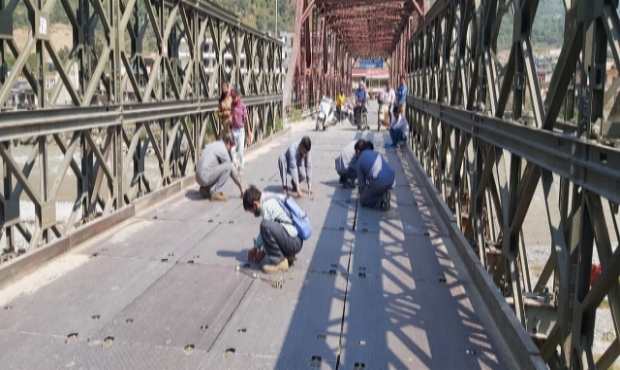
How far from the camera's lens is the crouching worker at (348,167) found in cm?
1155

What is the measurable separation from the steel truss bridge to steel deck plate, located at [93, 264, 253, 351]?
1.43m

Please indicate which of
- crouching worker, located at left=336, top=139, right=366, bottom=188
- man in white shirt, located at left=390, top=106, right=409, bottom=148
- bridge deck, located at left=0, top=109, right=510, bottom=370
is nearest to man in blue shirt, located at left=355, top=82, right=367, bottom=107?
man in white shirt, located at left=390, top=106, right=409, bottom=148

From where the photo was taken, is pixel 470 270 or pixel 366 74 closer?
pixel 470 270

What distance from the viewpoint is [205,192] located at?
34.0 ft

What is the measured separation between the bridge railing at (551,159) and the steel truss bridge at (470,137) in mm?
12

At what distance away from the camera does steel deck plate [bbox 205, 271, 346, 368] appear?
4.83m

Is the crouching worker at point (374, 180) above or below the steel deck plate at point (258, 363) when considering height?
above

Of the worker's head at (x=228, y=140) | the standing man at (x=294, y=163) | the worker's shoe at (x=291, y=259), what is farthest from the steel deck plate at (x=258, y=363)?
the worker's head at (x=228, y=140)

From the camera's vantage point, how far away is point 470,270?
6547 millimetres

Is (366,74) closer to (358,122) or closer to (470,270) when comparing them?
(358,122)

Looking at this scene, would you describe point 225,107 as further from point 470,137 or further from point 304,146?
point 470,137

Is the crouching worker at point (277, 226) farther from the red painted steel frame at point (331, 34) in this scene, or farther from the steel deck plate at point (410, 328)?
the red painted steel frame at point (331, 34)

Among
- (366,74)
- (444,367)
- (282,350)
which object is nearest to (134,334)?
(282,350)

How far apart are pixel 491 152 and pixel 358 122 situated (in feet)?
66.3
